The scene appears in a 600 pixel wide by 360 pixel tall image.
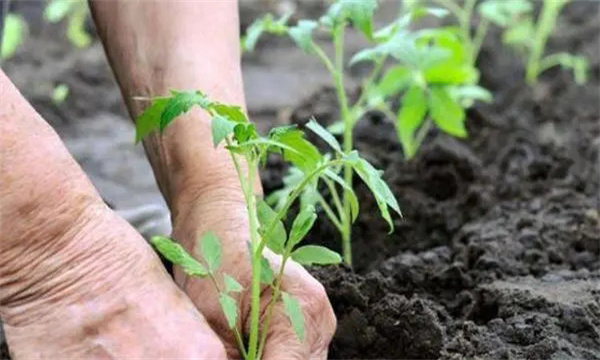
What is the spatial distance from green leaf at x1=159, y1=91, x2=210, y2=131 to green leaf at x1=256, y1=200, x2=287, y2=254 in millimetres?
173

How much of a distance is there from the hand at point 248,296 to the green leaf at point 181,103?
0.26m

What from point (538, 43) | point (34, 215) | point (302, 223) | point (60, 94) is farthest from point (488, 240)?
point (60, 94)

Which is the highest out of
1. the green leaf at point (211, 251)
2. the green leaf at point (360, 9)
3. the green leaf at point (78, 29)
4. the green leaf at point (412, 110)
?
the green leaf at point (360, 9)

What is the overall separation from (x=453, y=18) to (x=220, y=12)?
7.90 feet

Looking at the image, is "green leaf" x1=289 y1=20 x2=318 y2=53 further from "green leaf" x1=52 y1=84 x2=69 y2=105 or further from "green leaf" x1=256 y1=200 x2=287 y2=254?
"green leaf" x1=52 y1=84 x2=69 y2=105

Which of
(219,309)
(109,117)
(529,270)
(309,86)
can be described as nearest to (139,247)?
(219,309)

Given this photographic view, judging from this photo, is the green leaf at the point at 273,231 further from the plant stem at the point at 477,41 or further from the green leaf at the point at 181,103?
the plant stem at the point at 477,41

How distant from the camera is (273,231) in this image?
65.9 inches

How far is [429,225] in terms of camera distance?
261 centimetres

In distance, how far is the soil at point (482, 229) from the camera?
190 cm

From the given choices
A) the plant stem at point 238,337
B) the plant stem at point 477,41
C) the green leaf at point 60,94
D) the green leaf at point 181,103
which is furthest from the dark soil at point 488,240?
the green leaf at point 60,94

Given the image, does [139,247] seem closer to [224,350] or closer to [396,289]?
[224,350]

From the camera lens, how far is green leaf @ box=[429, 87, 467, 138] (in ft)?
8.88

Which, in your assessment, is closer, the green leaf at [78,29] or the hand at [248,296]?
the hand at [248,296]
